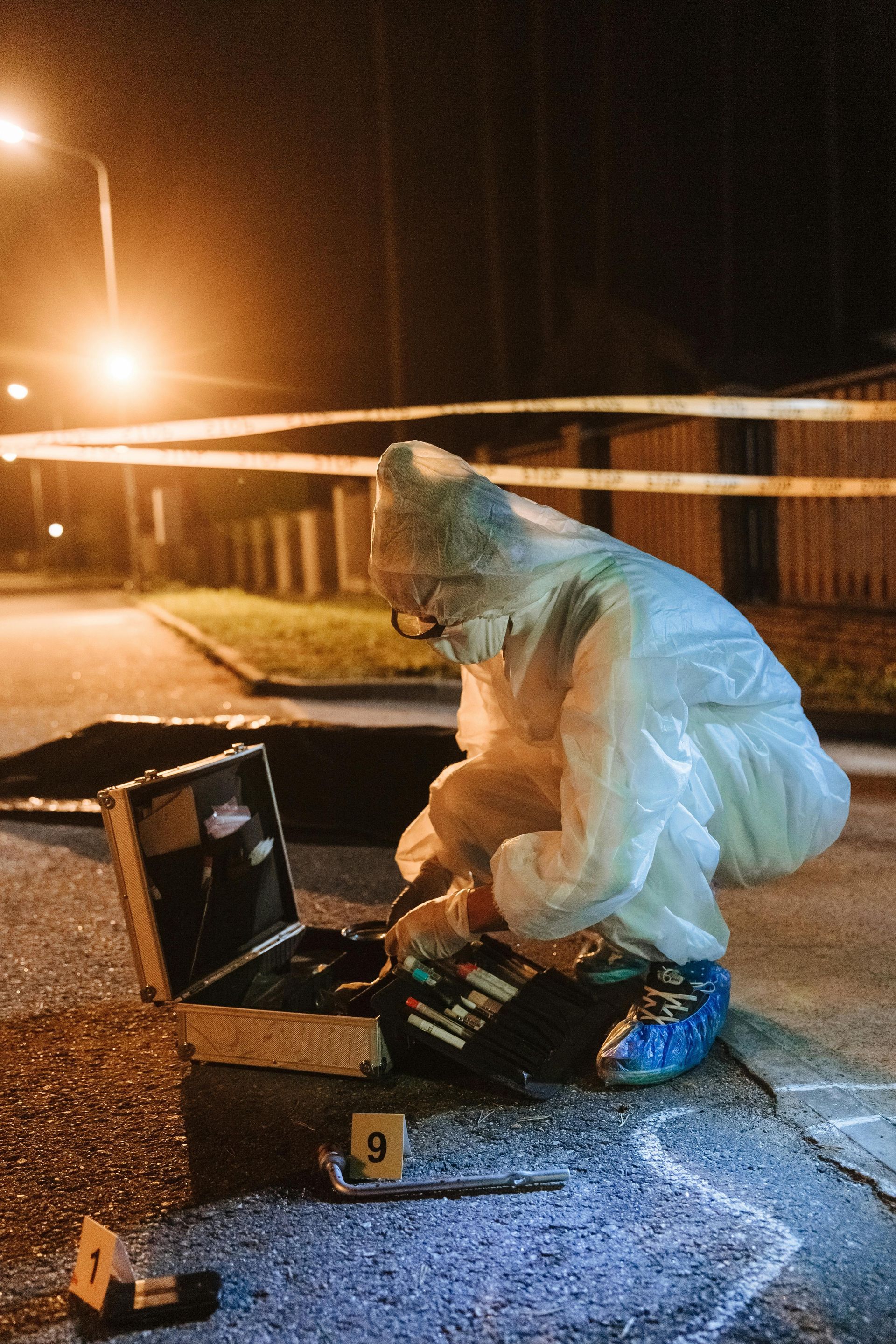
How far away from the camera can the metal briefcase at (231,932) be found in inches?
105

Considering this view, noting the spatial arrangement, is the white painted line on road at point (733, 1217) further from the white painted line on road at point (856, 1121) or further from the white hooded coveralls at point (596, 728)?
the white hooded coveralls at point (596, 728)

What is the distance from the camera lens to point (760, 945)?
11.5ft

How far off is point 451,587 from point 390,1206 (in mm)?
1232

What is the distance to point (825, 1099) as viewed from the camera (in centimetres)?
251

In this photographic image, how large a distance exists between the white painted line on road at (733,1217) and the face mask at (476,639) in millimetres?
1078

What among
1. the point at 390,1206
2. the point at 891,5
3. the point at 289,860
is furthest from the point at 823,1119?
the point at 891,5

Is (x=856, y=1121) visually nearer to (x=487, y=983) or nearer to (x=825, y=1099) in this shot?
(x=825, y=1099)

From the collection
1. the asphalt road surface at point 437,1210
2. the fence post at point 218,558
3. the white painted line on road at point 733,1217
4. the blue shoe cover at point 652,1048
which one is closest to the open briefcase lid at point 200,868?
the asphalt road surface at point 437,1210

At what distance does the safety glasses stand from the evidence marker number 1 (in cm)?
100

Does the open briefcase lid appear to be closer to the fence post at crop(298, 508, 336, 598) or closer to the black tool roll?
the black tool roll

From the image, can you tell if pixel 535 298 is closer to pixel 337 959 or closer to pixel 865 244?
pixel 865 244

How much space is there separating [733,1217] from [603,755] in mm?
894

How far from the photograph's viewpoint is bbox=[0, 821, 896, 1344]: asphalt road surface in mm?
1854

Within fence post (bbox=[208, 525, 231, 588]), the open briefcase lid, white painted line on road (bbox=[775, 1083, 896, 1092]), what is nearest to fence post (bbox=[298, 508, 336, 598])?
fence post (bbox=[208, 525, 231, 588])
